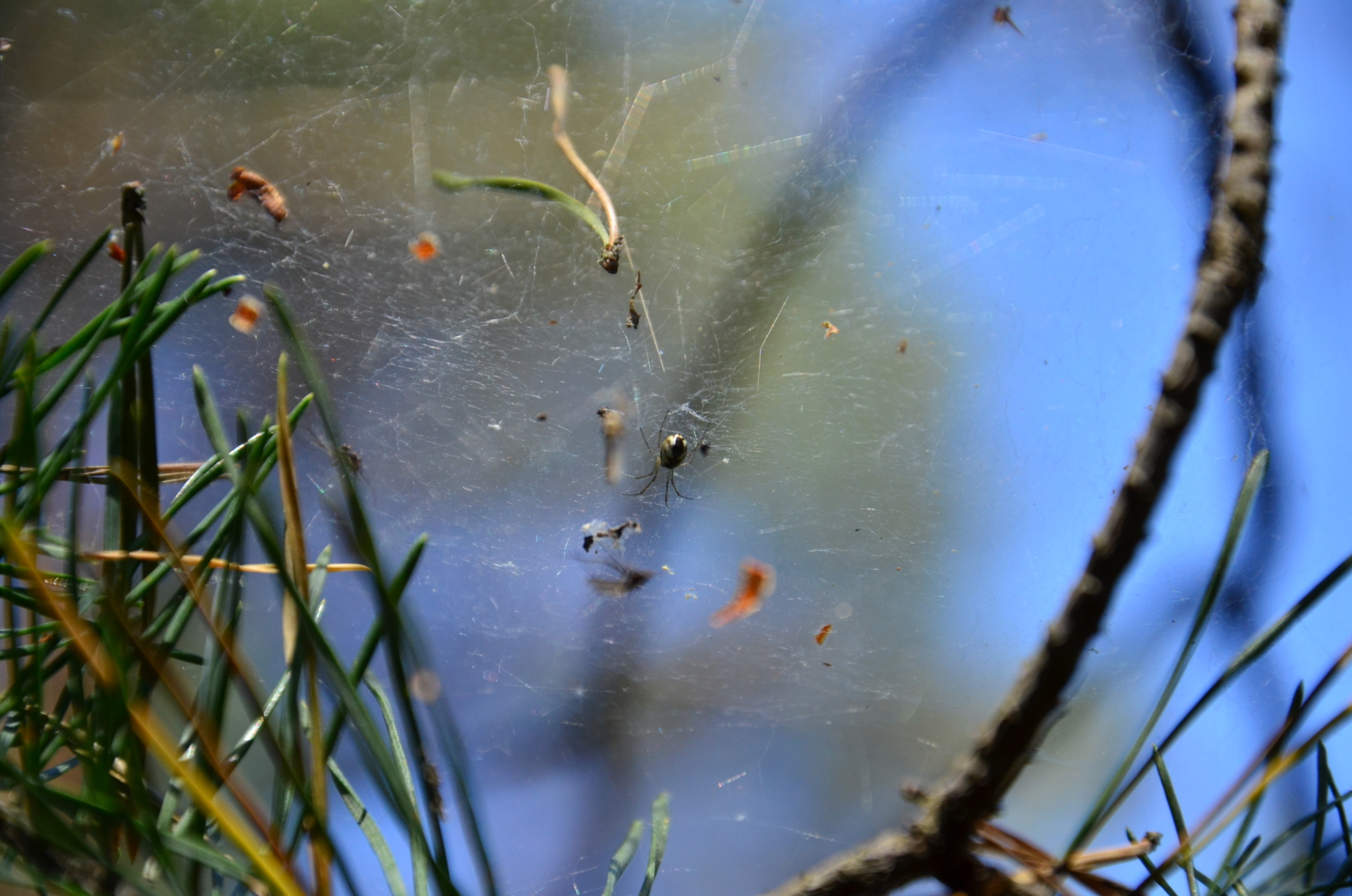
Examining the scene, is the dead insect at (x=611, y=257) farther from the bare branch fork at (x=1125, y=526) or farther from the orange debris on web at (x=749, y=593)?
the bare branch fork at (x=1125, y=526)

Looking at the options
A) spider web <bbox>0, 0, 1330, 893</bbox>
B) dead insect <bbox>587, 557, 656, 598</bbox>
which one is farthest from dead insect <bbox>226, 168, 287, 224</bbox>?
dead insect <bbox>587, 557, 656, 598</bbox>

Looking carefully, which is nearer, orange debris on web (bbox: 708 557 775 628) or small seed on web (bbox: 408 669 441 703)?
small seed on web (bbox: 408 669 441 703)

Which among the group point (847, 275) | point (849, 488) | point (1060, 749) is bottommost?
point (1060, 749)

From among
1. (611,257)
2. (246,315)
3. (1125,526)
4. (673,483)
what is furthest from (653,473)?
(1125,526)

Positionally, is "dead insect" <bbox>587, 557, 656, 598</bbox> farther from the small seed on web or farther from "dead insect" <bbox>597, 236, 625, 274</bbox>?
the small seed on web

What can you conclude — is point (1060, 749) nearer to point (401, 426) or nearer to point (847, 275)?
point (847, 275)

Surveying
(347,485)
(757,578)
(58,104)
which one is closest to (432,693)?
(347,485)

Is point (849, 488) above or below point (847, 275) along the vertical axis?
below

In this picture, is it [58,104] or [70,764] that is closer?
[70,764]
